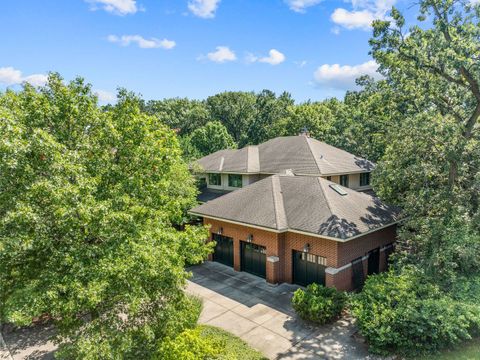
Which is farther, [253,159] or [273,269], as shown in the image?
[253,159]

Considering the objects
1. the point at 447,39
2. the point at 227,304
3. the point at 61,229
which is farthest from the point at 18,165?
the point at 447,39

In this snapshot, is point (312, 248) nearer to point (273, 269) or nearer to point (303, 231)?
point (303, 231)

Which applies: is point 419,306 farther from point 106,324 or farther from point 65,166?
point 65,166

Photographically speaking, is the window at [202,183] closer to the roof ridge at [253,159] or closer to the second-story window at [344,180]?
the roof ridge at [253,159]

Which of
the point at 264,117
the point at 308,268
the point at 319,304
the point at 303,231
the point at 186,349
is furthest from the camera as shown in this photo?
the point at 264,117

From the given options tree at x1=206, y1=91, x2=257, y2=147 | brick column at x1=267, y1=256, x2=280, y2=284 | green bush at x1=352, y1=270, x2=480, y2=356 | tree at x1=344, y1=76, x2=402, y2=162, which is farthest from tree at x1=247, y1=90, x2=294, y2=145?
green bush at x1=352, y1=270, x2=480, y2=356

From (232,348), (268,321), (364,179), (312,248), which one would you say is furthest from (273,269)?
(364,179)

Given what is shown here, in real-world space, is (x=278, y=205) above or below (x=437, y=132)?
below
